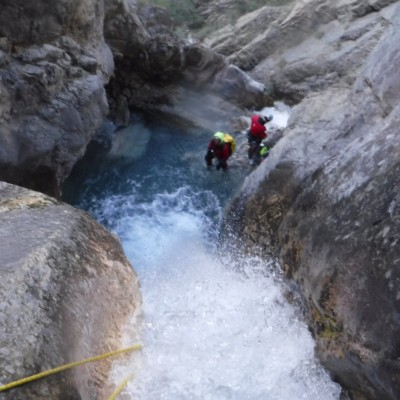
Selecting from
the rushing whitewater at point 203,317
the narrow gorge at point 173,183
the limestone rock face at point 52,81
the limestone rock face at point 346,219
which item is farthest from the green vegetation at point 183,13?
the limestone rock face at point 346,219

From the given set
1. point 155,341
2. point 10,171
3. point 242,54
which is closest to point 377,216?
point 155,341

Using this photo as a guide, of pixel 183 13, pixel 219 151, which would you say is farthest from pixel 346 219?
pixel 183 13

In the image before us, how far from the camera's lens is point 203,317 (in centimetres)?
513

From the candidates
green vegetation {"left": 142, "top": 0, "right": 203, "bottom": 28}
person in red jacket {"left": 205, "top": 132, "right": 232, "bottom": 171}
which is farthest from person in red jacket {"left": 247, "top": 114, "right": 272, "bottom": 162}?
green vegetation {"left": 142, "top": 0, "right": 203, "bottom": 28}

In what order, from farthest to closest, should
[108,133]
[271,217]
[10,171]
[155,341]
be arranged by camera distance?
[108,133]
[10,171]
[271,217]
[155,341]

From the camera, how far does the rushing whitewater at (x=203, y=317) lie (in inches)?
164

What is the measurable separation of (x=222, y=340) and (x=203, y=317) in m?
0.46

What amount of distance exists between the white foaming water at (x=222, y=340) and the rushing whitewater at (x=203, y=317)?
10 mm

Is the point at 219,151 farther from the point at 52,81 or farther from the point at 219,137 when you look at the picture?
the point at 52,81

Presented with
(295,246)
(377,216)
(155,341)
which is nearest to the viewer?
(377,216)

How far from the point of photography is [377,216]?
3.95 meters

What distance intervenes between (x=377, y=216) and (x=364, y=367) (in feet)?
4.47

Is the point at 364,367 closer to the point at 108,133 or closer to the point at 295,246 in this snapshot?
the point at 295,246

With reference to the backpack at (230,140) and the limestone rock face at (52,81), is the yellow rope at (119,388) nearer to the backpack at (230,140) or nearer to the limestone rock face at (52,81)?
the limestone rock face at (52,81)
